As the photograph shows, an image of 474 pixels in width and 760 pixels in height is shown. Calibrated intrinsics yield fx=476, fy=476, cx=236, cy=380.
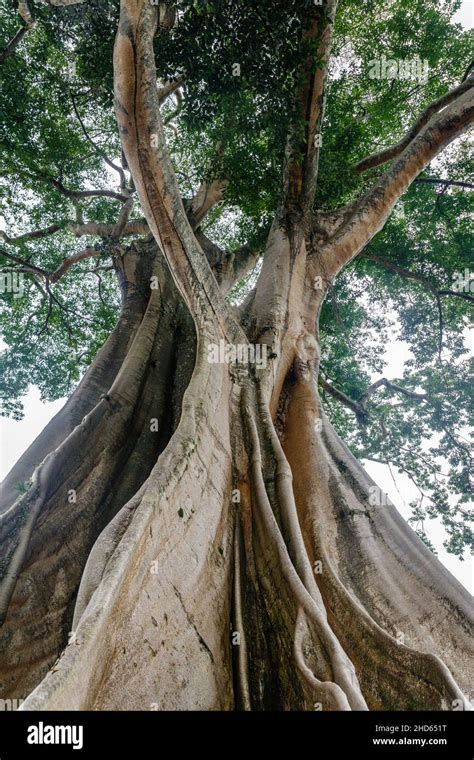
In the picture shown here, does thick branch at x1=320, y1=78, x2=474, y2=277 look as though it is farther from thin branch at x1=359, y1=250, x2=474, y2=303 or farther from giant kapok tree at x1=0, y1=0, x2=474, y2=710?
thin branch at x1=359, y1=250, x2=474, y2=303

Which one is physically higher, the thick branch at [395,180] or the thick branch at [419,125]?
the thick branch at [419,125]

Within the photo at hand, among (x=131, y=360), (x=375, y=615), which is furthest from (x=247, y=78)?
(x=375, y=615)

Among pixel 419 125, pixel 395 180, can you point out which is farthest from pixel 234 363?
pixel 419 125

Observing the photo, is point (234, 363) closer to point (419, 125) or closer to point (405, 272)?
point (419, 125)

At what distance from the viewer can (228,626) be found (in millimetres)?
2346

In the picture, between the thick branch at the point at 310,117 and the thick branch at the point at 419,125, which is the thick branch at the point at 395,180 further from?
the thick branch at the point at 310,117

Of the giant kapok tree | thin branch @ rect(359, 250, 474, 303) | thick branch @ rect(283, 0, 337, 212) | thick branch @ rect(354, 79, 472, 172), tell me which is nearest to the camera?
the giant kapok tree

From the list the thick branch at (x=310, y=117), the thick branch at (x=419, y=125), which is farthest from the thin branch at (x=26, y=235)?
the thick branch at (x=419, y=125)

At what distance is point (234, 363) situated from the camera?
376cm

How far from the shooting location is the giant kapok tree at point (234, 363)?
2100 mm

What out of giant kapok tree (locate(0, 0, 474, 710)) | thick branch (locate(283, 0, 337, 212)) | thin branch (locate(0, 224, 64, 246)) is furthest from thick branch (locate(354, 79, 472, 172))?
thin branch (locate(0, 224, 64, 246))

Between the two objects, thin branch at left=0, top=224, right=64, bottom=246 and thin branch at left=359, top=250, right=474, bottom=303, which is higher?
thin branch at left=0, top=224, right=64, bottom=246

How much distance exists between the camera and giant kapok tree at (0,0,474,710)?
6.89ft

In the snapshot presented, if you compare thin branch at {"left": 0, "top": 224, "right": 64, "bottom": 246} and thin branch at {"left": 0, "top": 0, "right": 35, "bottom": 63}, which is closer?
thin branch at {"left": 0, "top": 0, "right": 35, "bottom": 63}
